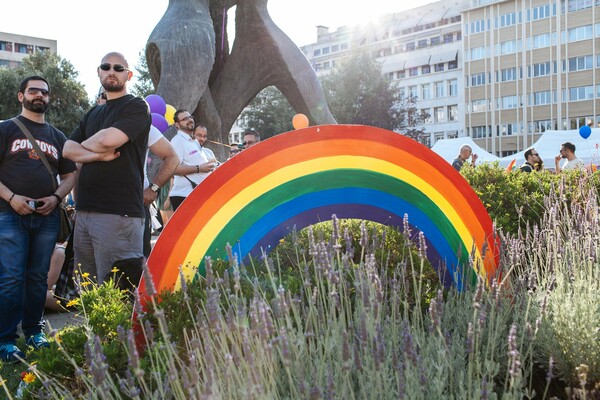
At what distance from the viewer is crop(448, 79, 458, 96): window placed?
69125 millimetres

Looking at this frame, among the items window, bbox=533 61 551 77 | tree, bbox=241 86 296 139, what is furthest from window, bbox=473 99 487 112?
tree, bbox=241 86 296 139

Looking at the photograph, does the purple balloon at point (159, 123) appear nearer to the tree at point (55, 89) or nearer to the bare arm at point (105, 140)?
the bare arm at point (105, 140)

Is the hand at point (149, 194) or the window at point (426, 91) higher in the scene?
the window at point (426, 91)

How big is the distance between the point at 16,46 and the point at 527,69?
57530 mm

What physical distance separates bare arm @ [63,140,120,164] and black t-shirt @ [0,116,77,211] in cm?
64

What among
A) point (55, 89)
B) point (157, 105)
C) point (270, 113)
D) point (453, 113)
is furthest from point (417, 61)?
point (157, 105)

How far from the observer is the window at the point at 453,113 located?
227 feet

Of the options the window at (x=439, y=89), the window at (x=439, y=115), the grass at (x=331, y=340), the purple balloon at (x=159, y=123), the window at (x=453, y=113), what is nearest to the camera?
the grass at (x=331, y=340)

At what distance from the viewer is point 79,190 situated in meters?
4.45

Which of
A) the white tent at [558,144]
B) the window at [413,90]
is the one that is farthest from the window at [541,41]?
the white tent at [558,144]

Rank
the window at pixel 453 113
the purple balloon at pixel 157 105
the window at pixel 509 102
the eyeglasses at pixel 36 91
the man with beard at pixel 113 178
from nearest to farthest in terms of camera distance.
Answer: the man with beard at pixel 113 178 < the eyeglasses at pixel 36 91 < the purple balloon at pixel 157 105 < the window at pixel 509 102 < the window at pixel 453 113

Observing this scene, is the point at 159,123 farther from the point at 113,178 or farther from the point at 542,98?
the point at 542,98

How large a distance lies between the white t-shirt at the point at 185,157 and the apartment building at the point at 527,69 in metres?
56.6

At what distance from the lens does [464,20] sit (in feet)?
220
